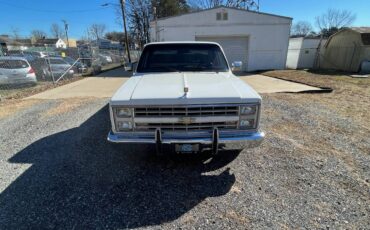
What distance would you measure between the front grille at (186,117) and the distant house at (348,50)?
62.3 feet

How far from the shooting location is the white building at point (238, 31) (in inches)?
674

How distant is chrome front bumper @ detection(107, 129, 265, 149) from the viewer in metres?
2.98

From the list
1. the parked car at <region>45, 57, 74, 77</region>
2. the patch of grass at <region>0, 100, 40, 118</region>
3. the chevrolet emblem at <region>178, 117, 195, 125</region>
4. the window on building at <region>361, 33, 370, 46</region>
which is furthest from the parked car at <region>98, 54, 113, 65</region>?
the chevrolet emblem at <region>178, 117, 195, 125</region>

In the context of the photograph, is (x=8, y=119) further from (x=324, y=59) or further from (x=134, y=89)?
(x=324, y=59)

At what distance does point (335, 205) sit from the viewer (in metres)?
2.75

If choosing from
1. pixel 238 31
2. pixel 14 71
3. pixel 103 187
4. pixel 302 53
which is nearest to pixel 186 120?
pixel 103 187

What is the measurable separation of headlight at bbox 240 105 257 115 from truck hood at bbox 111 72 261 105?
8cm

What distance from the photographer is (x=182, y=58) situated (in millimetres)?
4602

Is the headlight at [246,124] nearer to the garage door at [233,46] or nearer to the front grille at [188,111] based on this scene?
the front grille at [188,111]

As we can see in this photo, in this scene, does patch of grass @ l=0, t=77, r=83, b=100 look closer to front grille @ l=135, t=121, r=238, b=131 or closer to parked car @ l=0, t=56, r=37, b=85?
parked car @ l=0, t=56, r=37, b=85

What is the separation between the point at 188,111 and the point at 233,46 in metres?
16.1

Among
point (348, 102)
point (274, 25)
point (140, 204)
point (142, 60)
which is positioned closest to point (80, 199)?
point (140, 204)

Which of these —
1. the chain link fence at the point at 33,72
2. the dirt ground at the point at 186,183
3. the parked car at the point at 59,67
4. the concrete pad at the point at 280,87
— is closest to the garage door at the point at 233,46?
the concrete pad at the point at 280,87

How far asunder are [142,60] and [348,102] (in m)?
6.93
